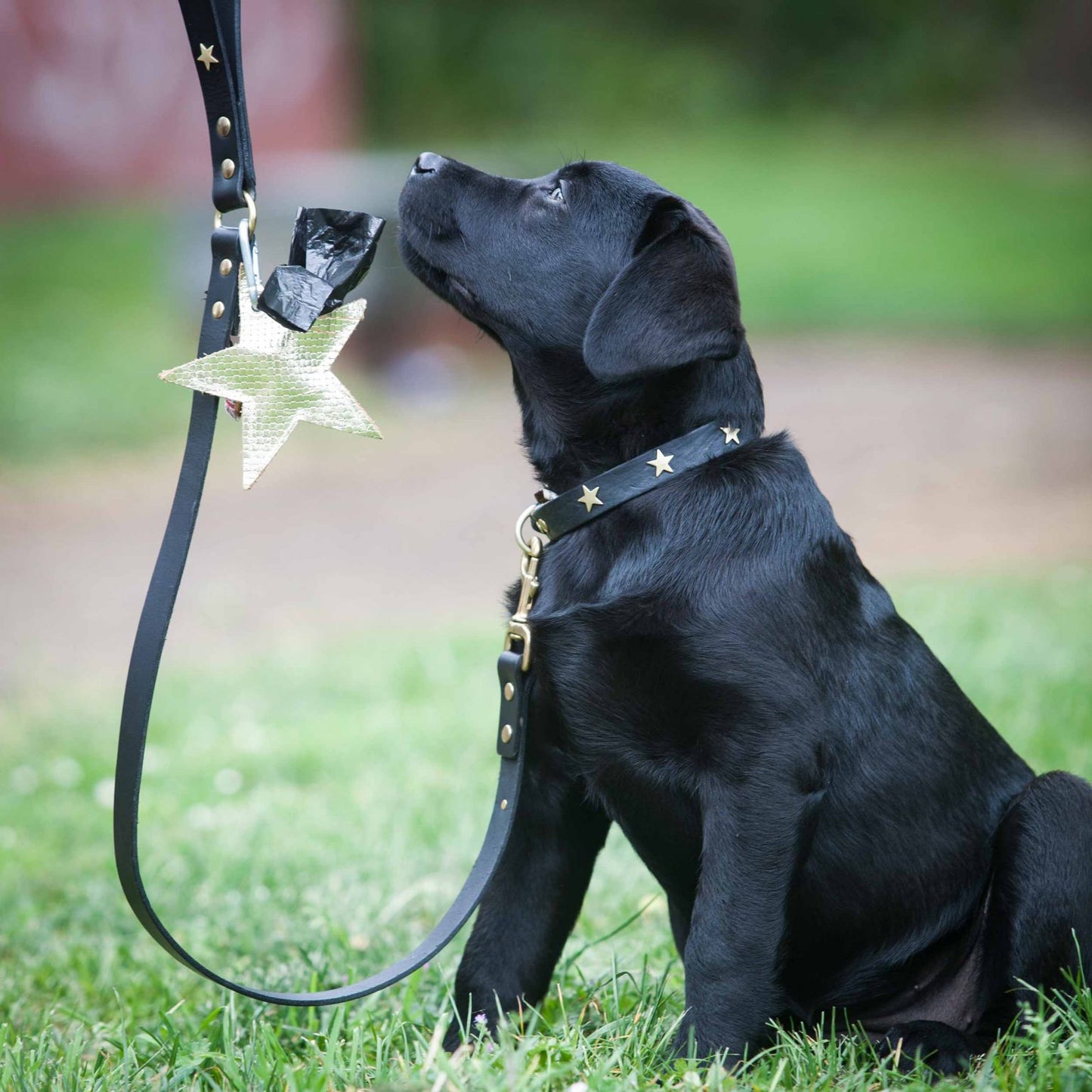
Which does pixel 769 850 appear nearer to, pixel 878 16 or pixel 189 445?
pixel 189 445

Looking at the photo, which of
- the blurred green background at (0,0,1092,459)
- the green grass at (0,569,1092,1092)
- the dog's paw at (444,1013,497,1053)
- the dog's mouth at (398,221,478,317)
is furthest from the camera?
the blurred green background at (0,0,1092,459)

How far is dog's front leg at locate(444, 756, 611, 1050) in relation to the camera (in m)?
2.22

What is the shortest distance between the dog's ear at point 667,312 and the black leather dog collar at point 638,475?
15 centimetres

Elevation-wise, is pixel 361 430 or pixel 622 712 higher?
pixel 361 430

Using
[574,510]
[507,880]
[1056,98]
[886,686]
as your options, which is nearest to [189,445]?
[574,510]

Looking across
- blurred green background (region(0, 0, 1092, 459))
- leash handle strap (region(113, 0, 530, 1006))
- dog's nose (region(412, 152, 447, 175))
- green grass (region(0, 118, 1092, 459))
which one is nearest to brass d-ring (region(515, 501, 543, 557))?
leash handle strap (region(113, 0, 530, 1006))

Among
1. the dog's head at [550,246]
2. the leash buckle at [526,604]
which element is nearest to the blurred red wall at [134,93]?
the dog's head at [550,246]

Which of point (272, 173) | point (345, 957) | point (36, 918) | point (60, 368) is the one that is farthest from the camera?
point (272, 173)

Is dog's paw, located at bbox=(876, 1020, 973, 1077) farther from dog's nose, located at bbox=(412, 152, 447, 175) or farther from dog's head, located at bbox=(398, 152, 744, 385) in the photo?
dog's nose, located at bbox=(412, 152, 447, 175)

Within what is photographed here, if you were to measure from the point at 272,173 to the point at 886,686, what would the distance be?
11892mm

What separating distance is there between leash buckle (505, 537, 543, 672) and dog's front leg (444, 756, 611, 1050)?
0.67 ft

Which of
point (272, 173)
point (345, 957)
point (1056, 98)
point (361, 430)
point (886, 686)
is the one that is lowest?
point (345, 957)

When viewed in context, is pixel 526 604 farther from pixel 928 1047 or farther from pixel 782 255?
pixel 782 255

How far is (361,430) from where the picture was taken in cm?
194
